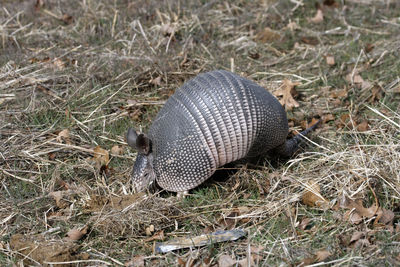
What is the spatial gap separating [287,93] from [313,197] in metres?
2.24

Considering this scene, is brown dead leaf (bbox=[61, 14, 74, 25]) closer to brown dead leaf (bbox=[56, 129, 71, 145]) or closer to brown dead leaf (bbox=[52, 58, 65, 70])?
brown dead leaf (bbox=[52, 58, 65, 70])

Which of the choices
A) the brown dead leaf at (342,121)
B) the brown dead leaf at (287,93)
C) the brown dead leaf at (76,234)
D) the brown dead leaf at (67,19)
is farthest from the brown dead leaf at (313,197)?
the brown dead leaf at (67,19)

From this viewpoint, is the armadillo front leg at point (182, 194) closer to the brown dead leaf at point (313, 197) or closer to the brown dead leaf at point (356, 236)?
the brown dead leaf at point (313, 197)

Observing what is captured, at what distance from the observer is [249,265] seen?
4070 millimetres

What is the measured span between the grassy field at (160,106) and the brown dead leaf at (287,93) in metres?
0.02

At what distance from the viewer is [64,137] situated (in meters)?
6.11

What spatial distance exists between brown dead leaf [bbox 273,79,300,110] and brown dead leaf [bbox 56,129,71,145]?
277 centimetres

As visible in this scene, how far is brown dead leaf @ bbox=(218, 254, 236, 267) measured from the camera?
421 cm

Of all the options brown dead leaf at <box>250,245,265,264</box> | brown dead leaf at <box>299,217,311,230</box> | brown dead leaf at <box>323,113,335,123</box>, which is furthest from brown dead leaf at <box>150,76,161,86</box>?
brown dead leaf at <box>250,245,265,264</box>

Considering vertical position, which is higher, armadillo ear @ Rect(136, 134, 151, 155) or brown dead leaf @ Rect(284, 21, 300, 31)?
armadillo ear @ Rect(136, 134, 151, 155)

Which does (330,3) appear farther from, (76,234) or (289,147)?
(76,234)

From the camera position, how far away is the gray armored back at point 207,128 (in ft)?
16.7

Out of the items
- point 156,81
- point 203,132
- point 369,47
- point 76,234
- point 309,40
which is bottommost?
point 76,234

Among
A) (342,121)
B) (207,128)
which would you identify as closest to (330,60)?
(342,121)
